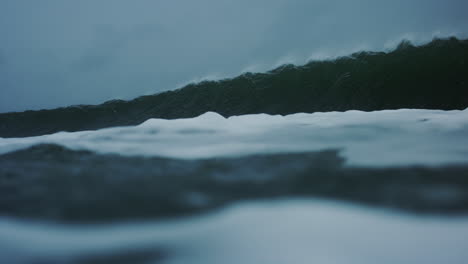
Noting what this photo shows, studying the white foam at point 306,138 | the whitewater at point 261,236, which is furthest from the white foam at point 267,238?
the white foam at point 306,138

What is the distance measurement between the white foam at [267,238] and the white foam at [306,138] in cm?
42

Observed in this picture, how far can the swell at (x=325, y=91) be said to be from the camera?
3771 millimetres

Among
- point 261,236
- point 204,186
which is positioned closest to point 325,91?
point 204,186

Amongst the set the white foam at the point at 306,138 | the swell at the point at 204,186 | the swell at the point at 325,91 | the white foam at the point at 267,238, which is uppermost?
the swell at the point at 325,91

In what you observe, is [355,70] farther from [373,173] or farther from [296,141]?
[373,173]

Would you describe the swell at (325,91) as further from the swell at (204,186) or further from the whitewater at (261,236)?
the whitewater at (261,236)

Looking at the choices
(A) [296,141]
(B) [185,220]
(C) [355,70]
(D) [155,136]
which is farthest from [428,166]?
(C) [355,70]

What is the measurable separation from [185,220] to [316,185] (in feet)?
1.13

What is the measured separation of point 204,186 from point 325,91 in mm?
3485

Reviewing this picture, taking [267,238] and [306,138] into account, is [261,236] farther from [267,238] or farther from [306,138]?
[306,138]

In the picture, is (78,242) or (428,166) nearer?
(78,242)

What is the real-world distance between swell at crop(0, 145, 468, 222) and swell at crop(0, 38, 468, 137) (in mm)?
2922

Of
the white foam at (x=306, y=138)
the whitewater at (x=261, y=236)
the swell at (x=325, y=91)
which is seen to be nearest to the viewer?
the whitewater at (x=261, y=236)

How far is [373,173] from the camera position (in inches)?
36.4
